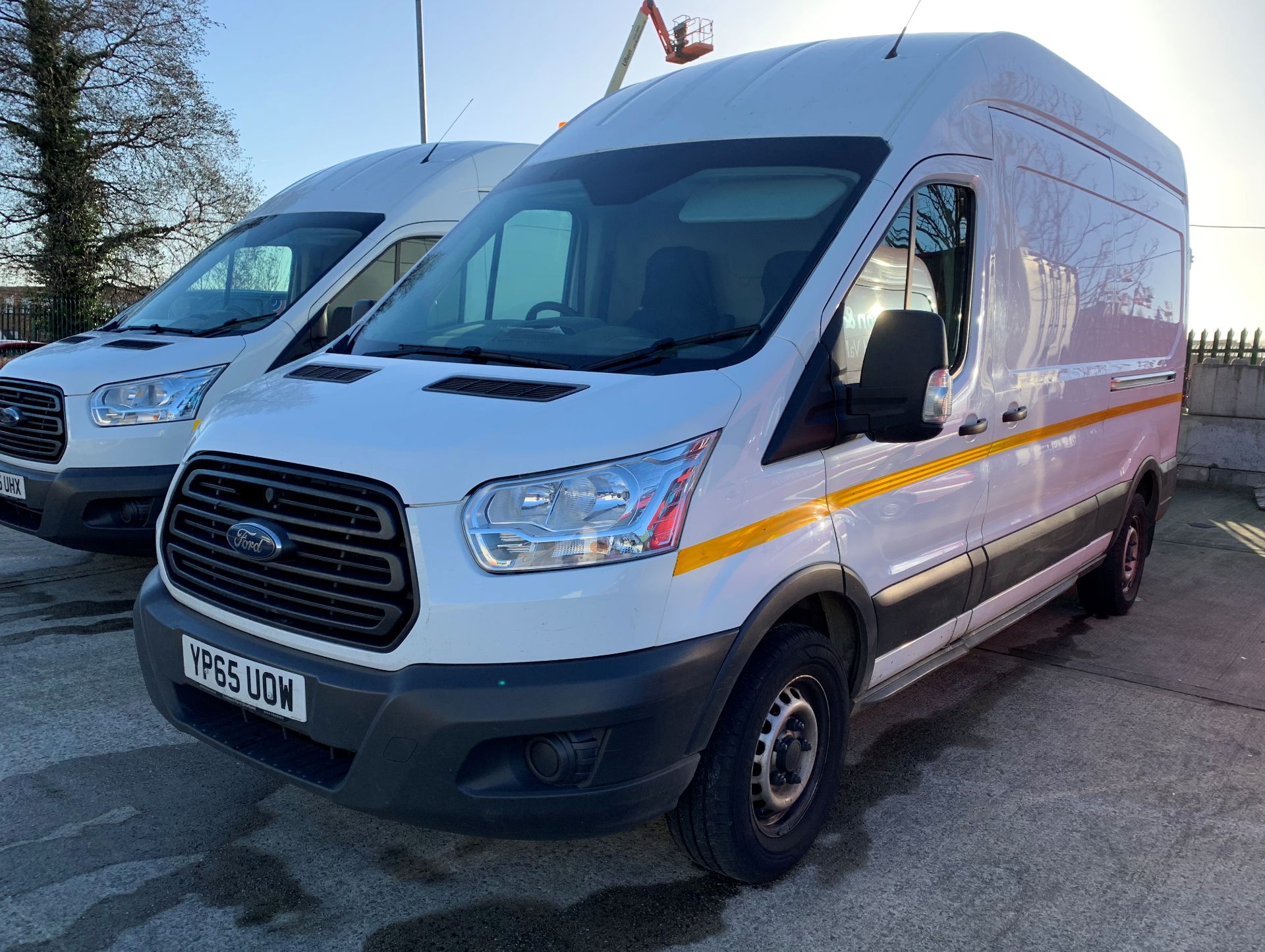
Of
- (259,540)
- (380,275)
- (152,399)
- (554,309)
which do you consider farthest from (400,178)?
(259,540)

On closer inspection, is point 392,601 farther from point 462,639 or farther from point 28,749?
point 28,749

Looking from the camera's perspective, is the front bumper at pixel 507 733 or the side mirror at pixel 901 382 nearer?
the front bumper at pixel 507 733

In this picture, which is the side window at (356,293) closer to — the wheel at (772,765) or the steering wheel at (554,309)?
the steering wheel at (554,309)

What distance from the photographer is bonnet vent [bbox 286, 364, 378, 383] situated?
308 cm

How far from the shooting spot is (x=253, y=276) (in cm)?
616

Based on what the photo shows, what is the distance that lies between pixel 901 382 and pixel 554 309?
115 centimetres

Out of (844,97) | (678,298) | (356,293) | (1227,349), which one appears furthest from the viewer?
(1227,349)

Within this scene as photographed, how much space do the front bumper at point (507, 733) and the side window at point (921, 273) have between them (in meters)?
1.05

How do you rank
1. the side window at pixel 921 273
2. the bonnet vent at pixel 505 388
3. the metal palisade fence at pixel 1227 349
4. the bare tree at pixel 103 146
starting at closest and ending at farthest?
the bonnet vent at pixel 505 388
the side window at pixel 921 273
the metal palisade fence at pixel 1227 349
the bare tree at pixel 103 146

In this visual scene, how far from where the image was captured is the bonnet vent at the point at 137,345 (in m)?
5.46

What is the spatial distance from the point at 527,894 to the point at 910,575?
1.55 m

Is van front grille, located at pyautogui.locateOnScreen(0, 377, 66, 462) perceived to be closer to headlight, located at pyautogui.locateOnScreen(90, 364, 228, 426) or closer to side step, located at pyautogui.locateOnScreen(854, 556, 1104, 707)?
headlight, located at pyautogui.locateOnScreen(90, 364, 228, 426)

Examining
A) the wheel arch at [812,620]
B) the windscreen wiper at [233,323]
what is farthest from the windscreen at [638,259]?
the windscreen wiper at [233,323]

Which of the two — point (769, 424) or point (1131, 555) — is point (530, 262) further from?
point (1131, 555)
